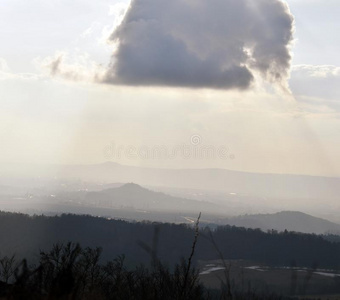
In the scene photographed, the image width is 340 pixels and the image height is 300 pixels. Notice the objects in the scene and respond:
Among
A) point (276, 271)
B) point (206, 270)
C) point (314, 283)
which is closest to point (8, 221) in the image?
point (206, 270)

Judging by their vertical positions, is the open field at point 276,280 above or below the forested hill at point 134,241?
below

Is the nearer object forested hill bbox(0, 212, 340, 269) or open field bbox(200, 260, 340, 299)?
open field bbox(200, 260, 340, 299)

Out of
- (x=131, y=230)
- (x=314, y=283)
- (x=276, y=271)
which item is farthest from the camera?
(x=131, y=230)

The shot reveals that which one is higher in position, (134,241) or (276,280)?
(134,241)

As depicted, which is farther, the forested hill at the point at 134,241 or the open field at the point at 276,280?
the forested hill at the point at 134,241

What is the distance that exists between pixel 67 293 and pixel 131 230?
185 m

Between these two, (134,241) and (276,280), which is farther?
(134,241)

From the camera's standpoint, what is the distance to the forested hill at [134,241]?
169 metres

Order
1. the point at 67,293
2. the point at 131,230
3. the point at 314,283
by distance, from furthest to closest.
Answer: the point at 131,230, the point at 314,283, the point at 67,293

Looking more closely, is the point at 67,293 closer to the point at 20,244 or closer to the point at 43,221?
the point at 20,244

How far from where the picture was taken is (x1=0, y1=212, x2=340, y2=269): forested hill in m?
169

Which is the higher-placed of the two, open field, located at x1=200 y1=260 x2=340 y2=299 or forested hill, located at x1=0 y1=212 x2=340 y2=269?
forested hill, located at x1=0 y1=212 x2=340 y2=269

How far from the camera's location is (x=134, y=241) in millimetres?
168000

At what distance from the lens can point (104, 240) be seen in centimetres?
18175
